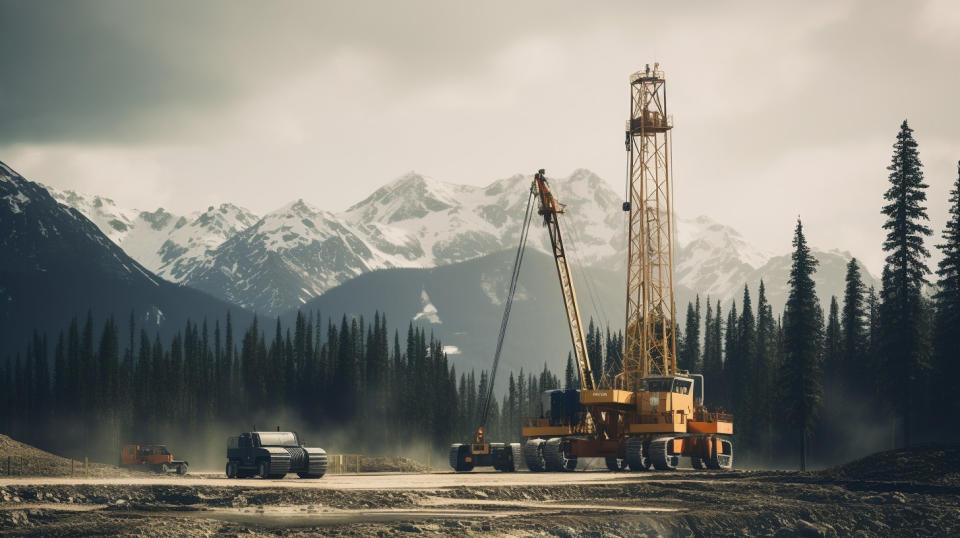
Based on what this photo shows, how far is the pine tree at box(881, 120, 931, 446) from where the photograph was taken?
92062 millimetres

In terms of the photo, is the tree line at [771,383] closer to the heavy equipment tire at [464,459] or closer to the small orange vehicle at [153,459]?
the heavy equipment tire at [464,459]

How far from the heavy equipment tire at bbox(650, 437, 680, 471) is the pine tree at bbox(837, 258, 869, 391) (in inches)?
1852

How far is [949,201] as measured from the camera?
93500 mm

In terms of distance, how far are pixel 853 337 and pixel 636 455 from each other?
55474 millimetres

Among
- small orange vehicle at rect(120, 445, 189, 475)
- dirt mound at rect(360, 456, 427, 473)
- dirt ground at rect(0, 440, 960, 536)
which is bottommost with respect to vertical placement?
dirt mound at rect(360, 456, 427, 473)

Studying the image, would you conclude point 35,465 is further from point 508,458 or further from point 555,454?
point 555,454

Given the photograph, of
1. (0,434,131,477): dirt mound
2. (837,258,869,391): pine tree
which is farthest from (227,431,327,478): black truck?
(837,258,869,391): pine tree

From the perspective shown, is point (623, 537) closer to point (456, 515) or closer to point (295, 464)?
point (456, 515)

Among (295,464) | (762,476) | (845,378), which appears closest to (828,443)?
(845,378)

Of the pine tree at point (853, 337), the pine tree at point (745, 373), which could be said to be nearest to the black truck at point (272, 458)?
the pine tree at point (853, 337)

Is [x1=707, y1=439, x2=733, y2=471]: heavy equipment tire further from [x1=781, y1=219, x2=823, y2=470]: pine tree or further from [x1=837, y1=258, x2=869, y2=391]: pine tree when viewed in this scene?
[x1=837, y1=258, x2=869, y2=391]: pine tree

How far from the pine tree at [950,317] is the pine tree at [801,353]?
35.7 feet

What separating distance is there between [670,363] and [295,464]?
4862 cm

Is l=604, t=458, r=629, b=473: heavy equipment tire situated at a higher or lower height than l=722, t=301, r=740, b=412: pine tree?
lower
